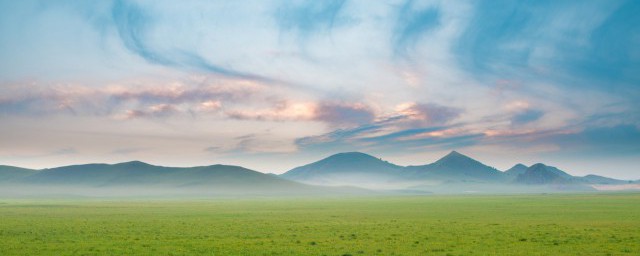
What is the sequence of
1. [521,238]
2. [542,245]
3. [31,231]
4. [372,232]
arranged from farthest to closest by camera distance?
1. [31,231]
2. [372,232]
3. [521,238]
4. [542,245]

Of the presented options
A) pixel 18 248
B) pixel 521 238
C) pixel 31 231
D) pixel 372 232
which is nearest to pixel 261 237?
pixel 372 232

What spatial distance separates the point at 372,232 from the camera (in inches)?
1686

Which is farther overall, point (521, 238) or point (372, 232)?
point (372, 232)

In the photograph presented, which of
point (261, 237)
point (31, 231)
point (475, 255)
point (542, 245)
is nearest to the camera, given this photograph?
point (475, 255)

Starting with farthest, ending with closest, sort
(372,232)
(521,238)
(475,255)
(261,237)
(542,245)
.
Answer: (372,232), (261,237), (521,238), (542,245), (475,255)

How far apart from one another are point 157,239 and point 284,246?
1069 cm

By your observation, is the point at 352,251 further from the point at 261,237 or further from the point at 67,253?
the point at 67,253

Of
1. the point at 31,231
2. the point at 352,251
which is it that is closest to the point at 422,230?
the point at 352,251

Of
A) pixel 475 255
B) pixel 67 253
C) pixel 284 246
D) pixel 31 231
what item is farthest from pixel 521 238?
pixel 31 231

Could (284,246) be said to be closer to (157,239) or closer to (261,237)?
(261,237)

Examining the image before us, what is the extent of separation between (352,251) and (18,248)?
70.1 feet

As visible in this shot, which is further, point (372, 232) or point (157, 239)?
point (372, 232)

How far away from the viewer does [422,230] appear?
1740 inches

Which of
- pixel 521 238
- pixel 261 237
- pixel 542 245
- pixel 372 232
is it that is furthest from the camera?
pixel 372 232
